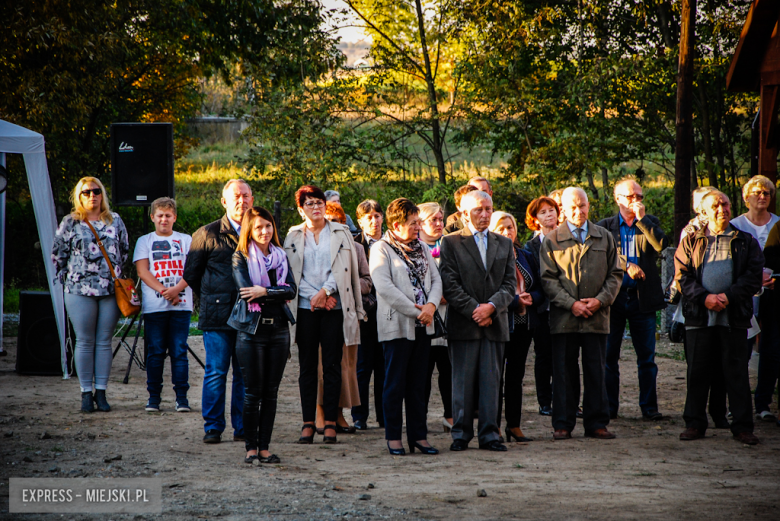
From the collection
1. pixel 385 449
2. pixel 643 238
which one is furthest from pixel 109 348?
pixel 643 238

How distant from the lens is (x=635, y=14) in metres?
17.3

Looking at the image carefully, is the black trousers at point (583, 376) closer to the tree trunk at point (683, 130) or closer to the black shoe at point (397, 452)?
the black shoe at point (397, 452)

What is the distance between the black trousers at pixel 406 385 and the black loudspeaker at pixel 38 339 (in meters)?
4.60

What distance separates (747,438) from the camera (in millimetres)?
5691

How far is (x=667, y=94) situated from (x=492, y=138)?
4180 millimetres

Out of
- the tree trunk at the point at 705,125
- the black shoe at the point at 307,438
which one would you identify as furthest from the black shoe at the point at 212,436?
the tree trunk at the point at 705,125

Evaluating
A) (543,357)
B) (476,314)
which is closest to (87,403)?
(476,314)

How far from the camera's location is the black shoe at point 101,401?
667 cm

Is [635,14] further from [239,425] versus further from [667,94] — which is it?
[239,425]

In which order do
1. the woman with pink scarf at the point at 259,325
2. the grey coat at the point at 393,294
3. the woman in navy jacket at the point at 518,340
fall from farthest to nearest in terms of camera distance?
1. the woman in navy jacket at the point at 518,340
2. the grey coat at the point at 393,294
3. the woman with pink scarf at the point at 259,325

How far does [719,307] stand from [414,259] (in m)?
2.35

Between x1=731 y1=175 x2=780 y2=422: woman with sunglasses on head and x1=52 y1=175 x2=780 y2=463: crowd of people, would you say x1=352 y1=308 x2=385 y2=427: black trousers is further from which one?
x1=731 y1=175 x2=780 y2=422: woman with sunglasses on head

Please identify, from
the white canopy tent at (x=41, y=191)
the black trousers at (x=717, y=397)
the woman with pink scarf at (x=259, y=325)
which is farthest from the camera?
the white canopy tent at (x=41, y=191)

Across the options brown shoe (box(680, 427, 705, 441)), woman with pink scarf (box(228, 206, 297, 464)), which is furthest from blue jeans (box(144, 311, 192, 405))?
brown shoe (box(680, 427, 705, 441))
